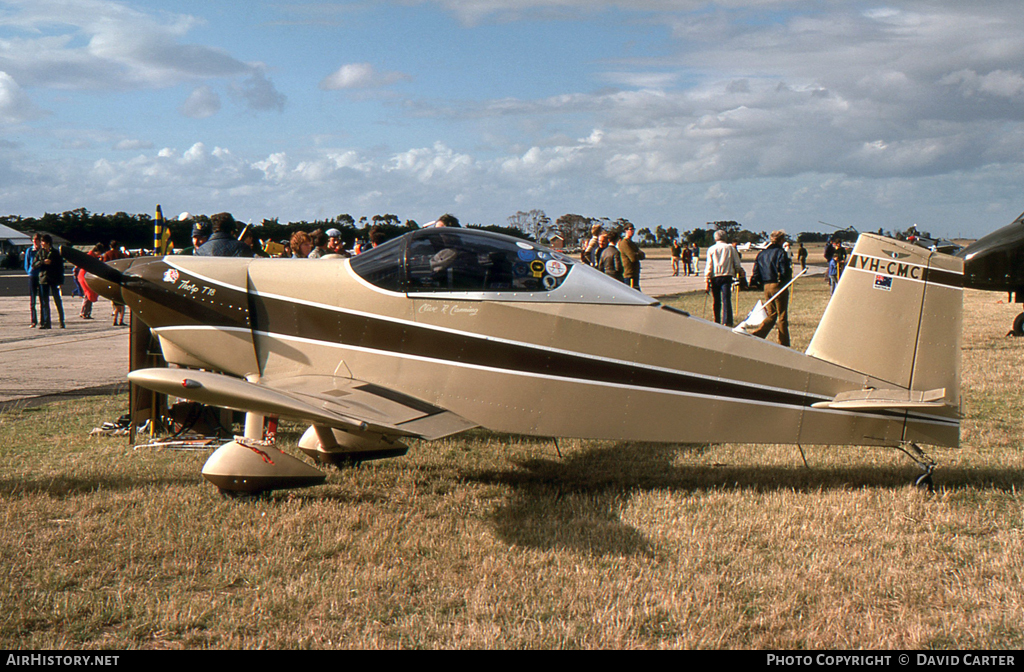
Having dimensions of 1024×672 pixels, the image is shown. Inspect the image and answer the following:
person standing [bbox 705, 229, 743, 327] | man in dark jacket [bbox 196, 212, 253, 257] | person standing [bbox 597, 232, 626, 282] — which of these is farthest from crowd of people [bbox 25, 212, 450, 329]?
person standing [bbox 705, 229, 743, 327]

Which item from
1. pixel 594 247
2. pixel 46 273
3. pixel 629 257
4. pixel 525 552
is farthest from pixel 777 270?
pixel 46 273

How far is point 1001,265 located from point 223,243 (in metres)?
14.0

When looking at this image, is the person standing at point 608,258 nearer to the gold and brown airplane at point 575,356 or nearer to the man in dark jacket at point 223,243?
the man in dark jacket at point 223,243

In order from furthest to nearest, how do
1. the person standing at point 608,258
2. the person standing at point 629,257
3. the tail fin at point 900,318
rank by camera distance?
the person standing at point 629,257, the person standing at point 608,258, the tail fin at point 900,318

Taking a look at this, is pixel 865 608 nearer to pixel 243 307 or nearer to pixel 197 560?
pixel 197 560

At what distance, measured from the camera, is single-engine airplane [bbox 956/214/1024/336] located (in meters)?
14.4

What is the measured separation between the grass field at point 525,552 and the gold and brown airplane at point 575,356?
20.6 inches

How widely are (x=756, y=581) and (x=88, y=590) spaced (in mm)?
3622

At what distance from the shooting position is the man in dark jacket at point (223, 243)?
7301 mm

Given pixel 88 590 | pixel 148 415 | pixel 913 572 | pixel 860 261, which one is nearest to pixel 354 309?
pixel 88 590

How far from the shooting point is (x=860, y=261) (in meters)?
5.34

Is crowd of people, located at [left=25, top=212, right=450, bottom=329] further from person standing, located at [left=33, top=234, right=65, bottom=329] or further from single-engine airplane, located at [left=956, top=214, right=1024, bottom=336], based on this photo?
single-engine airplane, located at [left=956, top=214, right=1024, bottom=336]

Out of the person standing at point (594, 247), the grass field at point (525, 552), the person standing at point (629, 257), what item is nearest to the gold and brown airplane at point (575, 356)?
the grass field at point (525, 552)
